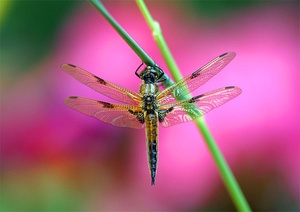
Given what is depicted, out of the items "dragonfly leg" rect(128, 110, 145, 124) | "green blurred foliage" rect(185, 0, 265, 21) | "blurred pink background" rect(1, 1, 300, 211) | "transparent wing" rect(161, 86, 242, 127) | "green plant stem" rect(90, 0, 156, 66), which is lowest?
"green plant stem" rect(90, 0, 156, 66)

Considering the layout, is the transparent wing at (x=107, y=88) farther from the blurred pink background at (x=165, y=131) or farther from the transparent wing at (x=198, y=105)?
the blurred pink background at (x=165, y=131)

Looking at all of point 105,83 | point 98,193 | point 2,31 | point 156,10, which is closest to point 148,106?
point 105,83

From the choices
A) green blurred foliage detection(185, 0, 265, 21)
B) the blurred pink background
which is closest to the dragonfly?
the blurred pink background

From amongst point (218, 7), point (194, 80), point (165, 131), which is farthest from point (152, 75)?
point (218, 7)

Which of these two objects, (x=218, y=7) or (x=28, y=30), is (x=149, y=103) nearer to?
(x=218, y=7)

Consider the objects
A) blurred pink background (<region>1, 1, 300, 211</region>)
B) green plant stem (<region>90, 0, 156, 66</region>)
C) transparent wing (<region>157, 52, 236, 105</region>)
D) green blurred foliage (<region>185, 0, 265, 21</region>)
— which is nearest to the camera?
green plant stem (<region>90, 0, 156, 66</region>)

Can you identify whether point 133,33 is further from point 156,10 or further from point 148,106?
point 148,106

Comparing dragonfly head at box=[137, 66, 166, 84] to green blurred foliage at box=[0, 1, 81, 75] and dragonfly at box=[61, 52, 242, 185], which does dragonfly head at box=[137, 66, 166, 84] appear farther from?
green blurred foliage at box=[0, 1, 81, 75]

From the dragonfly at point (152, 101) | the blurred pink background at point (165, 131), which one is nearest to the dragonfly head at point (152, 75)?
the dragonfly at point (152, 101)
